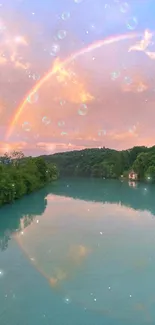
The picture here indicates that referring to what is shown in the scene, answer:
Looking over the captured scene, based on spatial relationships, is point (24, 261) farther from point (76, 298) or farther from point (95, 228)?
point (95, 228)

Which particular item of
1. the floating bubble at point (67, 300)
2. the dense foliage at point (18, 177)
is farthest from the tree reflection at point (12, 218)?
the floating bubble at point (67, 300)

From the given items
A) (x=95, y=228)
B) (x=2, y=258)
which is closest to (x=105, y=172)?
A: (x=95, y=228)

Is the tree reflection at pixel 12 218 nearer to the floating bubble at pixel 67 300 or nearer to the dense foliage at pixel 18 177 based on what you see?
the dense foliage at pixel 18 177

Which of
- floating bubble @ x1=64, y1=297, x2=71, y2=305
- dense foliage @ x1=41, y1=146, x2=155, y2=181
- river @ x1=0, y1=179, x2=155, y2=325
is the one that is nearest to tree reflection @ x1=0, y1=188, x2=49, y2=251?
river @ x1=0, y1=179, x2=155, y2=325

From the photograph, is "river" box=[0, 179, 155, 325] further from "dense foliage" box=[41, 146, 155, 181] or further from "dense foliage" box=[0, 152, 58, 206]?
"dense foliage" box=[41, 146, 155, 181]

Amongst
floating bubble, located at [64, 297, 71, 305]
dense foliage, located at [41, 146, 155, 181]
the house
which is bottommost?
floating bubble, located at [64, 297, 71, 305]

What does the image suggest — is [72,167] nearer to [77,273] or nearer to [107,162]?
[107,162]
